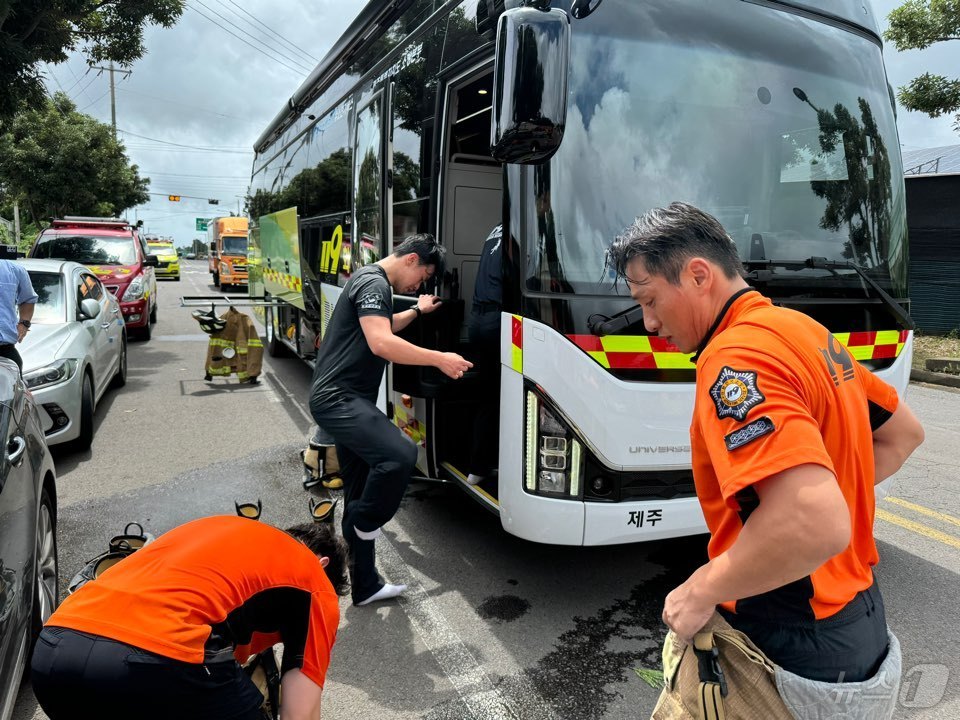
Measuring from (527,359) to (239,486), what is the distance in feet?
10.3

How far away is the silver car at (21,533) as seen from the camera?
2.25 m

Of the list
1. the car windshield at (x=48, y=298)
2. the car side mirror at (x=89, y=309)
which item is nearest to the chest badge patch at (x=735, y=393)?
the car side mirror at (x=89, y=309)

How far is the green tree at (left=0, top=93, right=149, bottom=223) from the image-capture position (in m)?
23.2

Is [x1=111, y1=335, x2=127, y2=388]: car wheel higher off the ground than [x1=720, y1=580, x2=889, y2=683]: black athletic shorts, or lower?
lower

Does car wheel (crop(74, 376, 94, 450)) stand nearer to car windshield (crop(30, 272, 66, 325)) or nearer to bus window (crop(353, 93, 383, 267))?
car windshield (crop(30, 272, 66, 325))

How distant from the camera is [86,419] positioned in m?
5.93

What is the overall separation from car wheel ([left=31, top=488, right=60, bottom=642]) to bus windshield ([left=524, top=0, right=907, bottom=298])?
2.34 meters

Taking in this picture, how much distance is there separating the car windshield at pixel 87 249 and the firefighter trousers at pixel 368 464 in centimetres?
1072

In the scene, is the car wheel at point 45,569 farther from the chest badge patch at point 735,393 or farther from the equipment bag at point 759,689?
the chest badge patch at point 735,393

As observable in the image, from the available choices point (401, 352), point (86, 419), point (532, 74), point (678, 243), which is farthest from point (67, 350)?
point (678, 243)

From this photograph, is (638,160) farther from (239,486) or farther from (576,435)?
(239,486)

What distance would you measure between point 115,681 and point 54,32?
11.5 metres

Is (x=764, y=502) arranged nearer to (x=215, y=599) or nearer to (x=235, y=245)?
(x=215, y=599)
